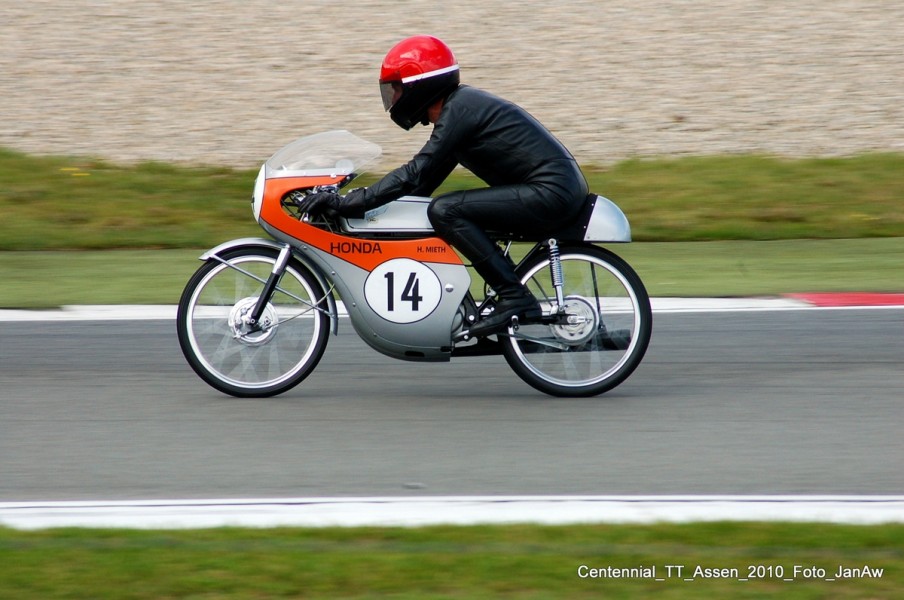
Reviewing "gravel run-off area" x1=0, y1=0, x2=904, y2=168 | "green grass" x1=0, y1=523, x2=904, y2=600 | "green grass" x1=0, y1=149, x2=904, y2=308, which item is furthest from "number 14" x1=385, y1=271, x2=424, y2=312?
A: "gravel run-off area" x1=0, y1=0, x2=904, y2=168

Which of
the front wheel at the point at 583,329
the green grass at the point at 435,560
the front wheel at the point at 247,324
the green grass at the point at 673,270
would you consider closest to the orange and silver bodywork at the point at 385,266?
the front wheel at the point at 247,324

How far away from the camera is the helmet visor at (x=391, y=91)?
248 inches

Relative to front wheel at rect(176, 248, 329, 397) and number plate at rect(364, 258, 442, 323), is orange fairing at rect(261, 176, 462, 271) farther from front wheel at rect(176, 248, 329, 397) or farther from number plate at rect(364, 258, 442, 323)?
front wheel at rect(176, 248, 329, 397)

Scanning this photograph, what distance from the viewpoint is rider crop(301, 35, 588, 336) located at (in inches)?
246

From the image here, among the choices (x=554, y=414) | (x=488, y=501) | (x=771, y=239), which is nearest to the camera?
(x=488, y=501)

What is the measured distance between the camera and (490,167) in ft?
21.2

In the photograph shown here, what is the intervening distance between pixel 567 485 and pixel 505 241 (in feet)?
5.76

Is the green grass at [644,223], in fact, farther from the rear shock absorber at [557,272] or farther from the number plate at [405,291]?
the number plate at [405,291]

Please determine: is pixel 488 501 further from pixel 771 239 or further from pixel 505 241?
pixel 771 239

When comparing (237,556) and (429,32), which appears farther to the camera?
(429,32)

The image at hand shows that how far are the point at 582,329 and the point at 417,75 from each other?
150 centimetres

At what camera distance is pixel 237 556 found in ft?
13.8

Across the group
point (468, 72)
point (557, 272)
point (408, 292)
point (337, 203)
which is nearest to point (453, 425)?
point (408, 292)

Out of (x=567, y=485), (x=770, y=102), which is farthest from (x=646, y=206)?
(x=567, y=485)
